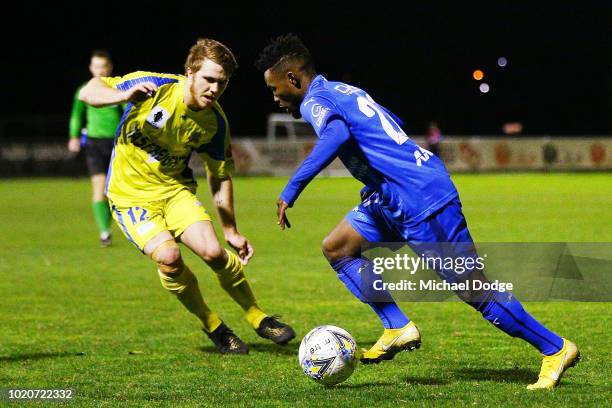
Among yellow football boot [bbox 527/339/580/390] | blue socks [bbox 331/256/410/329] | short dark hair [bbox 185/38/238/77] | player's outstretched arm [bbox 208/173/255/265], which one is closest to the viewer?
yellow football boot [bbox 527/339/580/390]

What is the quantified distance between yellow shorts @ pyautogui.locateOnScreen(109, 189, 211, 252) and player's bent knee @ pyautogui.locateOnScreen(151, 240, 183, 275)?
0.11m

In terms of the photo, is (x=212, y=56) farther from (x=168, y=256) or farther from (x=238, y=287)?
(x=238, y=287)

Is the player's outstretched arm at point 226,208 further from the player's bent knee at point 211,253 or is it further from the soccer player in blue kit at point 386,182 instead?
the soccer player in blue kit at point 386,182

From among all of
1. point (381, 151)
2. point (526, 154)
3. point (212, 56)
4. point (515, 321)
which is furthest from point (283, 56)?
point (526, 154)

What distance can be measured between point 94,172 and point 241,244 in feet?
24.3

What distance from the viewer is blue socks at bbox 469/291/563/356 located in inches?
210

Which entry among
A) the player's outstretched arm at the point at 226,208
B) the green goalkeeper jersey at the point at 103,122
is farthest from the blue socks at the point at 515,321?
the green goalkeeper jersey at the point at 103,122

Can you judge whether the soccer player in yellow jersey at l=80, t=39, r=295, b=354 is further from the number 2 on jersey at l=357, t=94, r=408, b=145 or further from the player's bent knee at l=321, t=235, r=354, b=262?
the number 2 on jersey at l=357, t=94, r=408, b=145

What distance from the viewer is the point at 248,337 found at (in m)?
7.44

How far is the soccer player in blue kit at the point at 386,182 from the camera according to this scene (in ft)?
17.5

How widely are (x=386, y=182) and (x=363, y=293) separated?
0.75m

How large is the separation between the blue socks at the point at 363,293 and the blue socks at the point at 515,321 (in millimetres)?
626

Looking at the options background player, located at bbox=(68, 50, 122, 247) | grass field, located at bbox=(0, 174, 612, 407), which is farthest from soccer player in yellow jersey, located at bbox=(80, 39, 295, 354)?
background player, located at bbox=(68, 50, 122, 247)

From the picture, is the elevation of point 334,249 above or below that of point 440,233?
below
